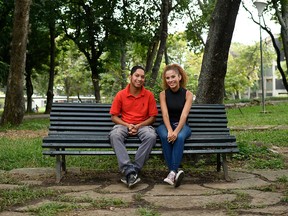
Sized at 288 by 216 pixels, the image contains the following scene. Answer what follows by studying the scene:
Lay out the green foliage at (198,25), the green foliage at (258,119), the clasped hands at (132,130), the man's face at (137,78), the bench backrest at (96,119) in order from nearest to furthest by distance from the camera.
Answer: the clasped hands at (132,130), the man's face at (137,78), the bench backrest at (96,119), the green foliage at (258,119), the green foliage at (198,25)

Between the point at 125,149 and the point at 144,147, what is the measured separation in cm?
23

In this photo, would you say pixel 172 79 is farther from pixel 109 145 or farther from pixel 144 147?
pixel 109 145

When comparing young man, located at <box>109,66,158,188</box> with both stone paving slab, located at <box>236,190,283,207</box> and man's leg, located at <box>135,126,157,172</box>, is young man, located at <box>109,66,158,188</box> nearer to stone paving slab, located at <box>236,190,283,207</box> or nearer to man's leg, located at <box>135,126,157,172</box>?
man's leg, located at <box>135,126,157,172</box>

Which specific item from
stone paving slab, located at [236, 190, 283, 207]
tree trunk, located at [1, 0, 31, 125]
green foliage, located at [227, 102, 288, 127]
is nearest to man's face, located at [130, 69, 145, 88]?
stone paving slab, located at [236, 190, 283, 207]

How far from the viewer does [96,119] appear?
18.9 feet

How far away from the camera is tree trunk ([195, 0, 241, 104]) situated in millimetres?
6488

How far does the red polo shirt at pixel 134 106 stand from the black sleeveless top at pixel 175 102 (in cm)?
20

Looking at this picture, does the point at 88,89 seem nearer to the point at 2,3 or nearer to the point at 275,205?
the point at 2,3

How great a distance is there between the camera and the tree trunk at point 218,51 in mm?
6488

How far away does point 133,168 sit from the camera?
16.0 ft

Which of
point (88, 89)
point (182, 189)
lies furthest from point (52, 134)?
point (88, 89)

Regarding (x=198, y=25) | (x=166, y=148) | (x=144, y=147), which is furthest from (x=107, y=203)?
(x=198, y=25)

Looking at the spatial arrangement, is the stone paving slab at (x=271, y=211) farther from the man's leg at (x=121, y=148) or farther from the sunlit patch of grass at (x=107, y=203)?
the man's leg at (x=121, y=148)

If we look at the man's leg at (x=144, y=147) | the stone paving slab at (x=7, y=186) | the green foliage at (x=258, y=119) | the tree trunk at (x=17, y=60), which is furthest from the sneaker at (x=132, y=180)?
the tree trunk at (x=17, y=60)
